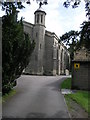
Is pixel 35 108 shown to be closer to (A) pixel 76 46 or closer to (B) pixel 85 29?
(A) pixel 76 46

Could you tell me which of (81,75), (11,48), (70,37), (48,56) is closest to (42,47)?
(48,56)

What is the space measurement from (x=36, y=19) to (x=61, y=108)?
127 feet

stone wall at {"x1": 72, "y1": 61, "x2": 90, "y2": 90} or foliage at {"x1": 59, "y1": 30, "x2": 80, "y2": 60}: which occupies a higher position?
foliage at {"x1": 59, "y1": 30, "x2": 80, "y2": 60}

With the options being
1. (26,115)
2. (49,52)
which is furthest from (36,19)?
(26,115)

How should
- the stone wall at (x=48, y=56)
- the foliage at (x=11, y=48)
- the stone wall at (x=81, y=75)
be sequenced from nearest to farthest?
the foliage at (x=11, y=48), the stone wall at (x=81, y=75), the stone wall at (x=48, y=56)

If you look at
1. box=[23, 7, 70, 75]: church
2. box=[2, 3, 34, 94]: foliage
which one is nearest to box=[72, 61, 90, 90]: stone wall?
box=[2, 3, 34, 94]: foliage

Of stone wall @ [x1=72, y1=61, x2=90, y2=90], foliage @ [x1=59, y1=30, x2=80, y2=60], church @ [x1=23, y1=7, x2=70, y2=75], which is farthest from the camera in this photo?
church @ [x1=23, y1=7, x2=70, y2=75]

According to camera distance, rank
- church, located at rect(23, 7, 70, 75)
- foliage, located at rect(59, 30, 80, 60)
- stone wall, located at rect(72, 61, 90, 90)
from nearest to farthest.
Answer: foliage, located at rect(59, 30, 80, 60) → stone wall, located at rect(72, 61, 90, 90) → church, located at rect(23, 7, 70, 75)

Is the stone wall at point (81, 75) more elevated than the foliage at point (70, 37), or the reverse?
the foliage at point (70, 37)

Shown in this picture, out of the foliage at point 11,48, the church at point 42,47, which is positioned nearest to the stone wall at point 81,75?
the foliage at point 11,48

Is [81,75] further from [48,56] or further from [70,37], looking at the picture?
[48,56]

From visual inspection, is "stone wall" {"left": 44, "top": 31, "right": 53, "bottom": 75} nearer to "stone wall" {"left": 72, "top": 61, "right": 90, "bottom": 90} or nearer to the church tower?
the church tower

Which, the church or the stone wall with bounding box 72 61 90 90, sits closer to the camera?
the stone wall with bounding box 72 61 90 90

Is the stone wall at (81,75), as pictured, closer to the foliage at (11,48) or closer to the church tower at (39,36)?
the foliage at (11,48)
